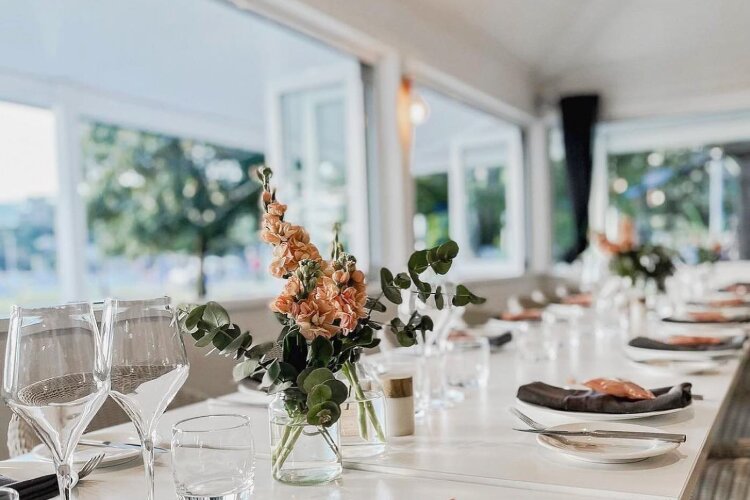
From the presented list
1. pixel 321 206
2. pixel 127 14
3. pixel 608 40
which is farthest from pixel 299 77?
pixel 608 40

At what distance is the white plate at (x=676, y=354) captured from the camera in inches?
71.7

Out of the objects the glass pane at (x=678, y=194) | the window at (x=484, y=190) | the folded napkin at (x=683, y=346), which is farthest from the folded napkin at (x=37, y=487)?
the glass pane at (x=678, y=194)

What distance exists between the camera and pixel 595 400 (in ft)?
4.18

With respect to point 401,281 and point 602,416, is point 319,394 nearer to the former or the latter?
→ point 401,281

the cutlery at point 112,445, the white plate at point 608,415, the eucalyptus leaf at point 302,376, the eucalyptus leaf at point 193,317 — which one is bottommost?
the cutlery at point 112,445

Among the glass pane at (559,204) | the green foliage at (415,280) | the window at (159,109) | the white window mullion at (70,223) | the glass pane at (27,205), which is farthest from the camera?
the glass pane at (559,204)

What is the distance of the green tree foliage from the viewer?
8.90 metres

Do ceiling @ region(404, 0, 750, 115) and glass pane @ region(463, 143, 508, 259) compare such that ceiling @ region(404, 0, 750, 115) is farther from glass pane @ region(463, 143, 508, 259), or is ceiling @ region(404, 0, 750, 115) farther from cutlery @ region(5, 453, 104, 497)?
cutlery @ region(5, 453, 104, 497)

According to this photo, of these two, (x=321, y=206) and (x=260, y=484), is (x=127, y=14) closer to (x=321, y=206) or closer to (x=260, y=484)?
(x=321, y=206)

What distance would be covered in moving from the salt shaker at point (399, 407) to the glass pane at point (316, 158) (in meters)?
3.46

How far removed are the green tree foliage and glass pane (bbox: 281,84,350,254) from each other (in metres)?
4.15

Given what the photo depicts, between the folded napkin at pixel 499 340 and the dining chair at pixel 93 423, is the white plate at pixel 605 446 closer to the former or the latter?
the dining chair at pixel 93 423

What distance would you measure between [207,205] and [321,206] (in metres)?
5.14

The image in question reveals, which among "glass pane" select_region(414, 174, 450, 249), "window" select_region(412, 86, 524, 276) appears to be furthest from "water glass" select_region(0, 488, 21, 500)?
"glass pane" select_region(414, 174, 450, 249)
